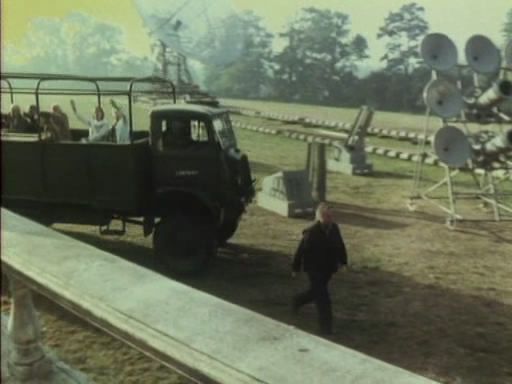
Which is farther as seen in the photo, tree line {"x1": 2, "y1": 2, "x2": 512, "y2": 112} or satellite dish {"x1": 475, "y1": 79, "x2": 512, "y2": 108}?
satellite dish {"x1": 475, "y1": 79, "x2": 512, "y2": 108}

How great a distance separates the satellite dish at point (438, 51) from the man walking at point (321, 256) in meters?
3.23

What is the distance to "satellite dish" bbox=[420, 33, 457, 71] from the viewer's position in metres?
6.13

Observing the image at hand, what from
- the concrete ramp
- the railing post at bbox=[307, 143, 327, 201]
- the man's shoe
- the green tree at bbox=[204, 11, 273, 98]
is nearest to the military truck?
the green tree at bbox=[204, 11, 273, 98]

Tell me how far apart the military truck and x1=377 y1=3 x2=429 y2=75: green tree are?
1606 mm

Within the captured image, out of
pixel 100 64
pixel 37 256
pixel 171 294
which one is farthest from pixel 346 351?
pixel 100 64

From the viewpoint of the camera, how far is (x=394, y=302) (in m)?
4.30

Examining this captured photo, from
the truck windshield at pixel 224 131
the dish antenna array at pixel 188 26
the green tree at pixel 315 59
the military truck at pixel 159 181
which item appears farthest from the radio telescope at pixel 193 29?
the truck windshield at pixel 224 131

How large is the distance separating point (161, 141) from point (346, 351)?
12.5 ft

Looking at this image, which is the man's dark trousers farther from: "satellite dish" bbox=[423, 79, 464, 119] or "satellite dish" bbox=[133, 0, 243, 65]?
"satellite dish" bbox=[423, 79, 464, 119]

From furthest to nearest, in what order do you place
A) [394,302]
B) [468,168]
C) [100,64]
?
[468,168]
[394,302]
[100,64]

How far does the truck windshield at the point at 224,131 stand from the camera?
4824mm

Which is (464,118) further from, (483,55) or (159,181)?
(159,181)

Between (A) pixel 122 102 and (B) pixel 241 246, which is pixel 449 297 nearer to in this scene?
(B) pixel 241 246

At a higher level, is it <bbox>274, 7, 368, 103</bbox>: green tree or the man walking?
<bbox>274, 7, 368, 103</bbox>: green tree
